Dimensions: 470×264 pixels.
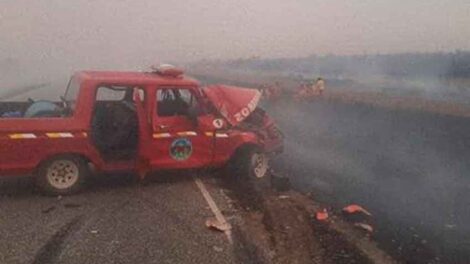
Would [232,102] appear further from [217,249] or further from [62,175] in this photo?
[217,249]

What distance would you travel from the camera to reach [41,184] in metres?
8.46

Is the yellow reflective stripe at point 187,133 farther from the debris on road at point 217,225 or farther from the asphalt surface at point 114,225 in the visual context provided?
the debris on road at point 217,225

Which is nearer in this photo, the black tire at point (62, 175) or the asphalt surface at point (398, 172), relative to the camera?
the asphalt surface at point (398, 172)

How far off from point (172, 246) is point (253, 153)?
3.99m

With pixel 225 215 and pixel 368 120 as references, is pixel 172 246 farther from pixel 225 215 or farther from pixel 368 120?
pixel 368 120

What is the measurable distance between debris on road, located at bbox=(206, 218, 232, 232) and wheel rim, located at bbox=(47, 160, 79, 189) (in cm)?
265

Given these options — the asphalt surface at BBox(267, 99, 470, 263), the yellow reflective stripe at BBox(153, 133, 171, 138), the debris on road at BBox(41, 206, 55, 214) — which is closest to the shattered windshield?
the yellow reflective stripe at BBox(153, 133, 171, 138)

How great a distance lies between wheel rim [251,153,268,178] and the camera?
10170 mm

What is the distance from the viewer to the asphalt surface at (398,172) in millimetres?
7832

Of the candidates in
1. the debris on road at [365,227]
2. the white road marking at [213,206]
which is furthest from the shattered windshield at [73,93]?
the debris on road at [365,227]

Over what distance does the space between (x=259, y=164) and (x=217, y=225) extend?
3.19 metres

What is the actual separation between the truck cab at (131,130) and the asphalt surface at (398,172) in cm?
185

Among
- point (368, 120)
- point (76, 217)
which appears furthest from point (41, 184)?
point (368, 120)

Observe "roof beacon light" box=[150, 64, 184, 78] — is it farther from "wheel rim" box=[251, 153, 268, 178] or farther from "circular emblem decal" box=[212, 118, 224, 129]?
"wheel rim" box=[251, 153, 268, 178]
